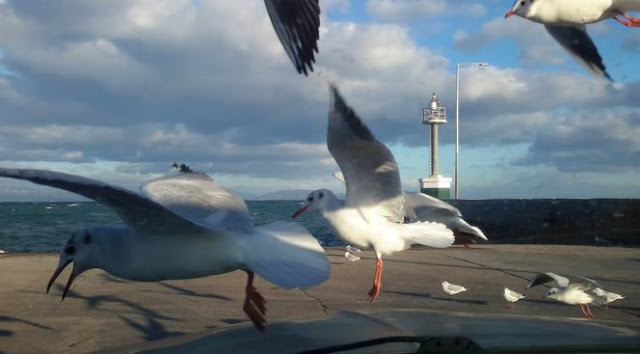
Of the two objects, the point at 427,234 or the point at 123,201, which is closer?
the point at 123,201

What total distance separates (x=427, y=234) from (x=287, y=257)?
13.2 feet

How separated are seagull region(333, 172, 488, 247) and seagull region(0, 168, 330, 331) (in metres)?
3.91

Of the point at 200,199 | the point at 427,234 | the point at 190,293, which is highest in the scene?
the point at 200,199

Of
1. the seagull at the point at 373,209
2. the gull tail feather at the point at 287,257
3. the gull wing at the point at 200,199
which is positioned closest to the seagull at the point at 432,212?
the seagull at the point at 373,209

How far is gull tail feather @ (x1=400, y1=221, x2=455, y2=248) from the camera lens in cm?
514

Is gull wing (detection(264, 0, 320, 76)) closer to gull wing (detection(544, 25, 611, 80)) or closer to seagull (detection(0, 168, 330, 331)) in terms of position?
seagull (detection(0, 168, 330, 331))

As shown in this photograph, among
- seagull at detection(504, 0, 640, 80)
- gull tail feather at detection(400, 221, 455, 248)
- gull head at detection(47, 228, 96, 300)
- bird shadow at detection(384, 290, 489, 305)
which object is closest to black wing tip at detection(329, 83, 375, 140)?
seagull at detection(504, 0, 640, 80)

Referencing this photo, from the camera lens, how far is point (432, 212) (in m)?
5.62

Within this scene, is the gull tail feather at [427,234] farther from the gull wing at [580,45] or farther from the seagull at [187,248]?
the seagull at [187,248]

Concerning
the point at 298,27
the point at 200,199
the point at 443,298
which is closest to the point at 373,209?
the point at 443,298

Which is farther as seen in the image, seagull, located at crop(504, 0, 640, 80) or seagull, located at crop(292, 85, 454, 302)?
seagull, located at crop(292, 85, 454, 302)

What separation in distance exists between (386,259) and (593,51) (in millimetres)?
9750

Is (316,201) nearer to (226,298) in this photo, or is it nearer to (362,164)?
(362,164)

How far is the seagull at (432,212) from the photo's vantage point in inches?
213
